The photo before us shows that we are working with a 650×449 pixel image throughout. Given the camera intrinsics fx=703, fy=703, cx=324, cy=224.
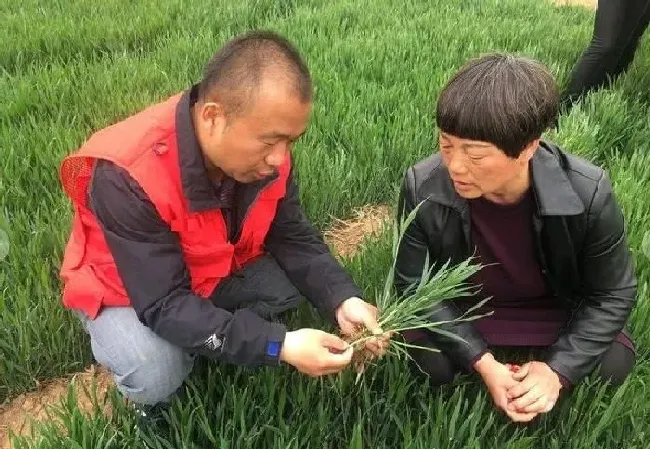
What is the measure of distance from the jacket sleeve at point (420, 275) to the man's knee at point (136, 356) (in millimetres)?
528

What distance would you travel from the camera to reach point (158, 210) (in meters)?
1.38

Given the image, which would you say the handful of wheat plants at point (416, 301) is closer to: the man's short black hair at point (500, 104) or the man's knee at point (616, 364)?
the man's short black hair at point (500, 104)

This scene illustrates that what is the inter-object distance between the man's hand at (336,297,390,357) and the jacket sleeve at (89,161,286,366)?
0.20 meters

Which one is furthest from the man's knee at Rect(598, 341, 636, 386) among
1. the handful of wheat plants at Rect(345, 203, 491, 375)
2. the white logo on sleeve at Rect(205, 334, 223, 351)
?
the white logo on sleeve at Rect(205, 334, 223, 351)

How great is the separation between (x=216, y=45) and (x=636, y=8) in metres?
1.97

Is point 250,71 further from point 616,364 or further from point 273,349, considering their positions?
point 616,364

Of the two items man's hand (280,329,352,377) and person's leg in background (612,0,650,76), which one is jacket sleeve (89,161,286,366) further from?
person's leg in background (612,0,650,76)

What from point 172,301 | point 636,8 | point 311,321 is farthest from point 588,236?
point 636,8

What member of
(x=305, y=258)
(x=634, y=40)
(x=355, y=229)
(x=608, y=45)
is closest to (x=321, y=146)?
(x=355, y=229)

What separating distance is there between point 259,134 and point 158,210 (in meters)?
0.26

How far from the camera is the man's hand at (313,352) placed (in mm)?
1348

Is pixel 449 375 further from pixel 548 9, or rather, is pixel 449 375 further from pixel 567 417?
pixel 548 9

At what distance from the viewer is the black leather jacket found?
145cm

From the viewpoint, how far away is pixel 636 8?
293cm
